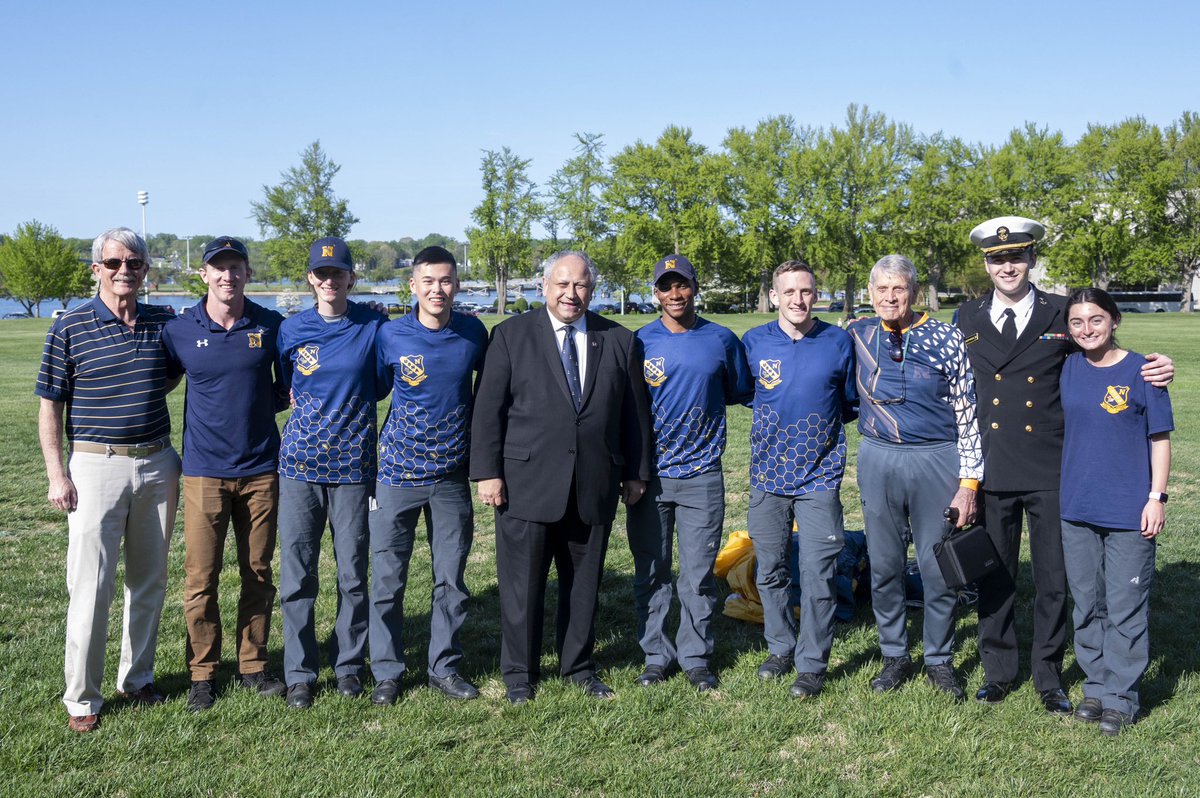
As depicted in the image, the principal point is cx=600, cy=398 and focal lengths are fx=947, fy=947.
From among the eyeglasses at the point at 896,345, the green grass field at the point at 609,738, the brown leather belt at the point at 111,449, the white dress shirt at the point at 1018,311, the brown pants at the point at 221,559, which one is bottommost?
the green grass field at the point at 609,738

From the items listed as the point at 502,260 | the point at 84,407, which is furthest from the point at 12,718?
the point at 502,260

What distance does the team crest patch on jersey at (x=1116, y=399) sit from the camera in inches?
168

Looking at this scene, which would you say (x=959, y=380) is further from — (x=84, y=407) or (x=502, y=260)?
(x=502, y=260)

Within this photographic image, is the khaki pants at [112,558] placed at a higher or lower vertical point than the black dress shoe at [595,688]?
higher

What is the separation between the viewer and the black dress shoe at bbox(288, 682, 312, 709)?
4.49 meters

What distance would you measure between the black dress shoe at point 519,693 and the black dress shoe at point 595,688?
26 cm

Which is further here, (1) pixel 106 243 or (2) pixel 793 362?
(2) pixel 793 362

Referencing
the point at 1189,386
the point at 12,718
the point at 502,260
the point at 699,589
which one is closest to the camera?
the point at 12,718

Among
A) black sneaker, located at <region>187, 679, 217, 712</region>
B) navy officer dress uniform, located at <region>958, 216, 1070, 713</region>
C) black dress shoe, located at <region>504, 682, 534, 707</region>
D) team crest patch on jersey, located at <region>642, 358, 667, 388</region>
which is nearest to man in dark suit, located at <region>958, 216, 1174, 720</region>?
navy officer dress uniform, located at <region>958, 216, 1070, 713</region>

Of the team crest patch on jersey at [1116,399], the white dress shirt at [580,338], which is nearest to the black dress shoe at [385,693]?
the white dress shirt at [580,338]

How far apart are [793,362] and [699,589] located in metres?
1.28

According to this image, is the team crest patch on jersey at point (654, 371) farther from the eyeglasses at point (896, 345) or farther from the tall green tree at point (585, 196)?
the tall green tree at point (585, 196)

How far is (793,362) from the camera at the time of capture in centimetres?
482

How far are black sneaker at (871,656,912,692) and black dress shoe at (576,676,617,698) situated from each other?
1.34 m
